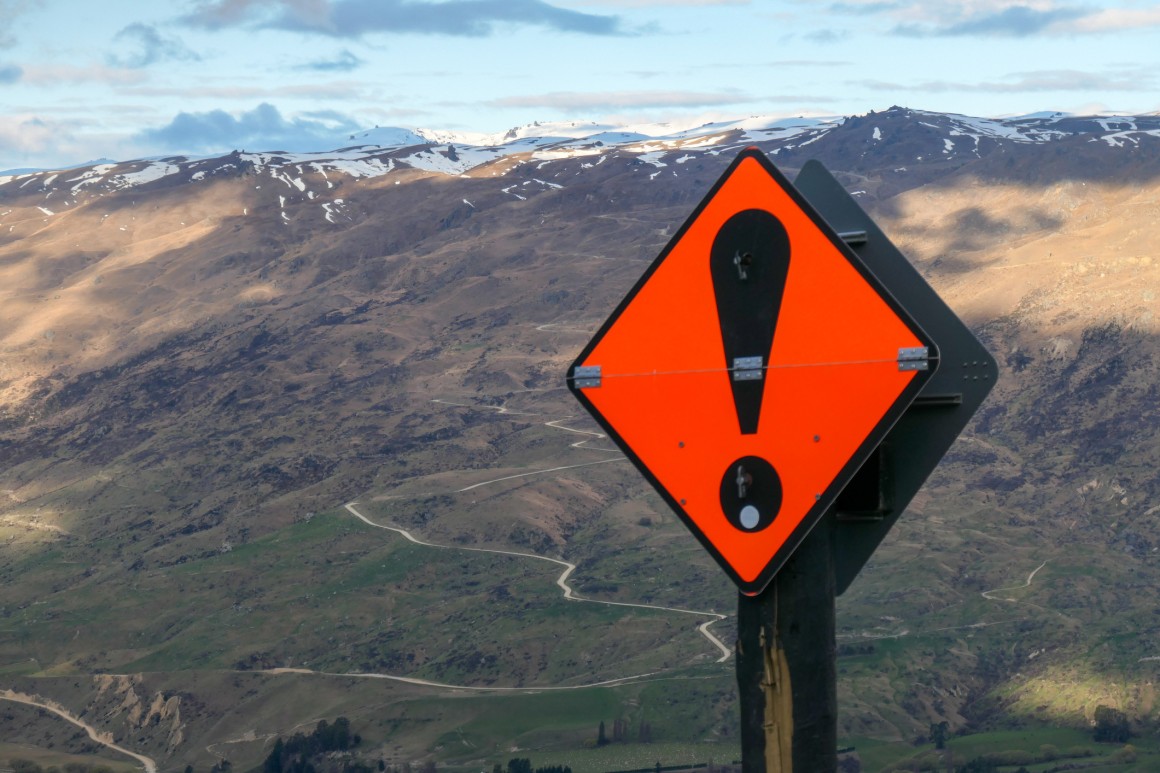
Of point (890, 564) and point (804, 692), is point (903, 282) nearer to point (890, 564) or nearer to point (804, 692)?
point (804, 692)

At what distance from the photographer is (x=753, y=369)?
247 inches

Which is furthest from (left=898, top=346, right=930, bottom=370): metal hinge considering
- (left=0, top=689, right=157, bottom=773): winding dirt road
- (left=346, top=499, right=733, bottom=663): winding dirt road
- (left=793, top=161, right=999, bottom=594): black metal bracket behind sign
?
(left=0, top=689, right=157, bottom=773): winding dirt road

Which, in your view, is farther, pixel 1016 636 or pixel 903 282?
pixel 1016 636

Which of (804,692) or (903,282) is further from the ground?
(903,282)

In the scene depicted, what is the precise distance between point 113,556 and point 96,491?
73.3 feet

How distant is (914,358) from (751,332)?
73 cm

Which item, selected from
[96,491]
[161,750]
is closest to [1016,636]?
[161,750]

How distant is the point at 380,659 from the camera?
133m

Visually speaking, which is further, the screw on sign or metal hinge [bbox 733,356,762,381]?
metal hinge [bbox 733,356,762,381]

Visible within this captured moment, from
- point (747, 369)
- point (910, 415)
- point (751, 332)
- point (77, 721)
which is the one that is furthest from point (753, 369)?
point (77, 721)

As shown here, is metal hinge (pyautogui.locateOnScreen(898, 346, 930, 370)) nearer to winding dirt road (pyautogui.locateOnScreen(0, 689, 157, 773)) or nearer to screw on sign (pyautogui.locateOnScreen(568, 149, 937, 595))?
screw on sign (pyautogui.locateOnScreen(568, 149, 937, 595))

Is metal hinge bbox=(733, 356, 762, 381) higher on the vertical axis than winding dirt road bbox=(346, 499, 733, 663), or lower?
higher

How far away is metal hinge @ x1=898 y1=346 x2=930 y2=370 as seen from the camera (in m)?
5.95

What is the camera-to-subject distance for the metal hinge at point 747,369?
6.26 meters
